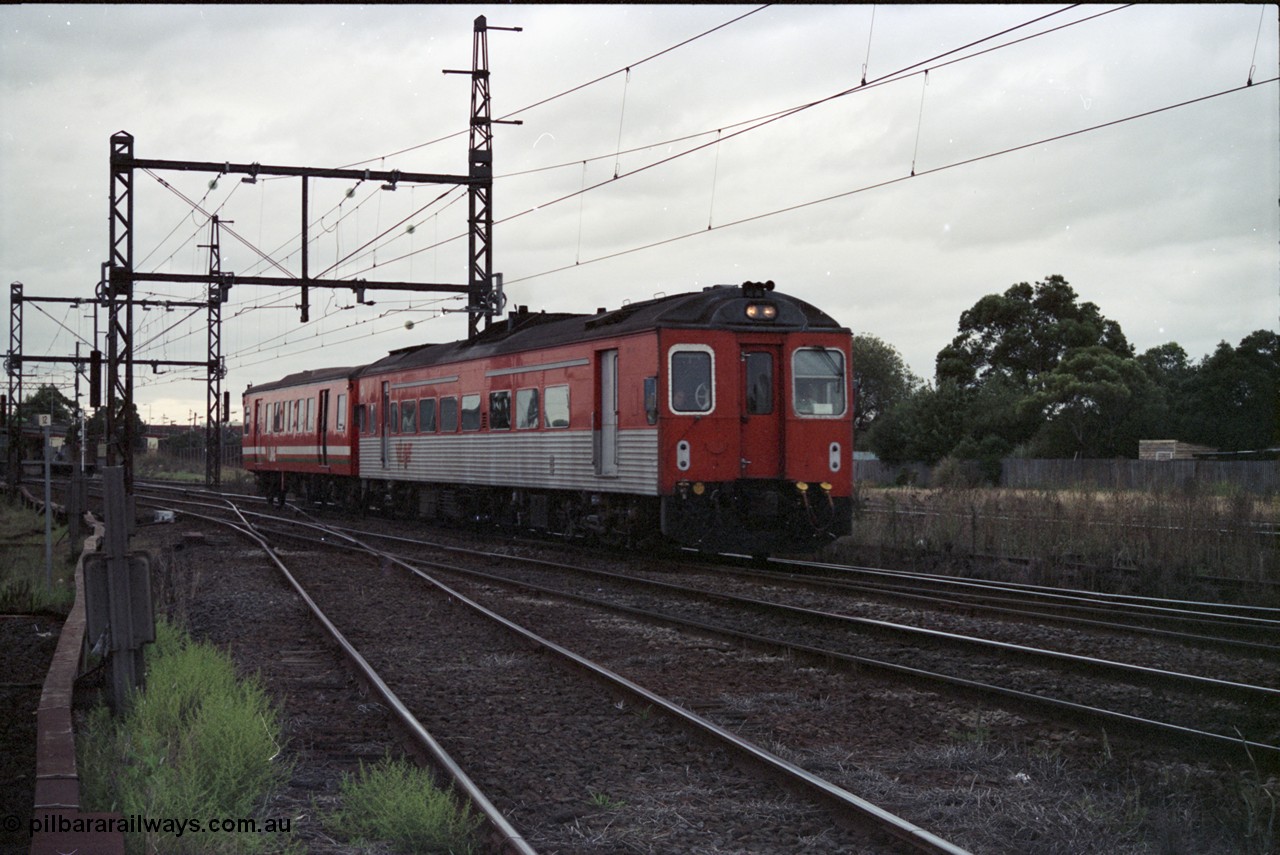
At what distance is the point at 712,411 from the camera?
51.2ft

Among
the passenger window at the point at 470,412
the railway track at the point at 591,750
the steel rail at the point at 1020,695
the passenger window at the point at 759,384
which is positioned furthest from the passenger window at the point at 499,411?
the railway track at the point at 591,750

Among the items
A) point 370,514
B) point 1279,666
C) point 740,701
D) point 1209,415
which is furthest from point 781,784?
point 1209,415

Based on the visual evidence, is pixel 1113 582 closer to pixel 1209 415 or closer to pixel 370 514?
pixel 370 514

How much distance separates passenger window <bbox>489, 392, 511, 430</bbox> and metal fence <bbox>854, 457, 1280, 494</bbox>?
954 cm

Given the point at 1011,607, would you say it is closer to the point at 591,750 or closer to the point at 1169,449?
the point at 591,750

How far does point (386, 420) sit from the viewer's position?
85.5 ft

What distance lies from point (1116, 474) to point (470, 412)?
1077 centimetres

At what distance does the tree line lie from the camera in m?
41.9

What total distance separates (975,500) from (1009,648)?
12.2 m

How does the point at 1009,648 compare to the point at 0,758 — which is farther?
the point at 1009,648

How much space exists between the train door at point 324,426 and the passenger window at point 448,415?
7724 millimetres

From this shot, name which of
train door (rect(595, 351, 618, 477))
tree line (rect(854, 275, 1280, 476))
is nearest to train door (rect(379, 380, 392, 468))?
train door (rect(595, 351, 618, 477))

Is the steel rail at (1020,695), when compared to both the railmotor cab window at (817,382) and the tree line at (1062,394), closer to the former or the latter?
the railmotor cab window at (817,382)

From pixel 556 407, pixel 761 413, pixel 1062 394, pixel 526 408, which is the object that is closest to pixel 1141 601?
pixel 761 413
